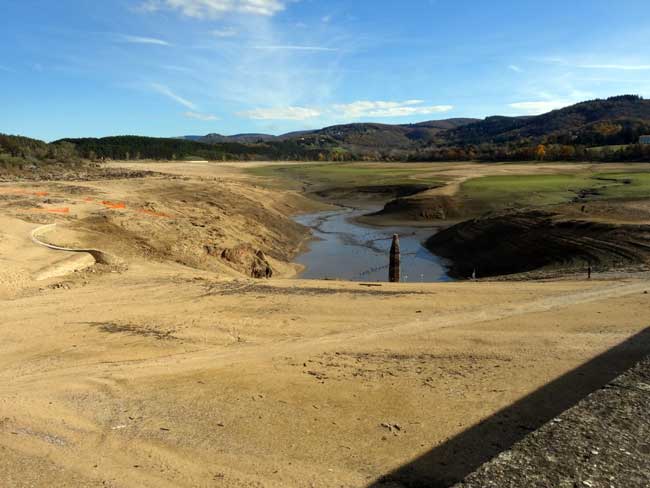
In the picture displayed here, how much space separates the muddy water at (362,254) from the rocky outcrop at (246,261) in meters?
2.66

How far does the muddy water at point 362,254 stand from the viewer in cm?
2898

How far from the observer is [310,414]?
276 inches

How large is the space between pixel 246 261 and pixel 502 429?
20.5 m

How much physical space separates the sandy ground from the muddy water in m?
13.5

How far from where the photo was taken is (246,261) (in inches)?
1017

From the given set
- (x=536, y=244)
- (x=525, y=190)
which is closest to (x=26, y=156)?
(x=525, y=190)

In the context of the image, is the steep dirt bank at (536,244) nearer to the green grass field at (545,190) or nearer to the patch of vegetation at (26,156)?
the green grass field at (545,190)

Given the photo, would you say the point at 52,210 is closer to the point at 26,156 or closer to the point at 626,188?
the point at 626,188

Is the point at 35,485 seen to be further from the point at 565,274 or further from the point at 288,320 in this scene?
the point at 565,274

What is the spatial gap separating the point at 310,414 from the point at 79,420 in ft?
10.5

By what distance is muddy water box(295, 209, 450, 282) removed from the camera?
28984 millimetres

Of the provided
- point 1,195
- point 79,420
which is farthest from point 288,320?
point 1,195

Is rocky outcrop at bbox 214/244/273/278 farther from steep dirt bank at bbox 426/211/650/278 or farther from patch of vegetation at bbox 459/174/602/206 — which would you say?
patch of vegetation at bbox 459/174/602/206

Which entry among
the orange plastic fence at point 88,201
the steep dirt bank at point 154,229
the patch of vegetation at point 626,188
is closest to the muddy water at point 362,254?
the steep dirt bank at point 154,229
